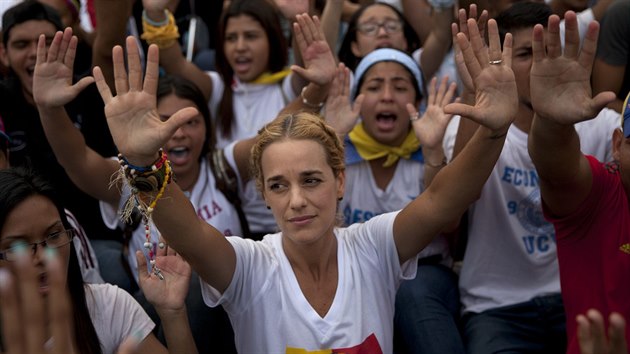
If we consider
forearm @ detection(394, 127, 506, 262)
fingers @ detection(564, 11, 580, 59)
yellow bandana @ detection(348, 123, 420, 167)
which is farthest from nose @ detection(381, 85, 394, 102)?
fingers @ detection(564, 11, 580, 59)

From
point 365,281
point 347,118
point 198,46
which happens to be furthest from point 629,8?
point 198,46

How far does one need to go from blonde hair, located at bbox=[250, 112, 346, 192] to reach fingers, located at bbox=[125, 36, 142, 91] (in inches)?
25.0

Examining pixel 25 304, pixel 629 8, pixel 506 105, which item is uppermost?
pixel 629 8

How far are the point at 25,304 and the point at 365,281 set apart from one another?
1.64 metres

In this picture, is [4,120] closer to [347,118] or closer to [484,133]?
[347,118]

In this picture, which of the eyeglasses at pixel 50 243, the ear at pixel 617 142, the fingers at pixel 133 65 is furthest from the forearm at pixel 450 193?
the eyeglasses at pixel 50 243

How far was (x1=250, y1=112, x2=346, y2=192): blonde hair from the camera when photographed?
288cm

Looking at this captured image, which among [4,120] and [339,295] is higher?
[4,120]

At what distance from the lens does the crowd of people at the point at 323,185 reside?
2.58 m

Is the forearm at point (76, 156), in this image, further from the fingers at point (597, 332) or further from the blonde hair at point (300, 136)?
the fingers at point (597, 332)

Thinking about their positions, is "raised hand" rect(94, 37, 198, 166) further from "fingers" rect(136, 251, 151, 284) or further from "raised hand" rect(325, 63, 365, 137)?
"raised hand" rect(325, 63, 365, 137)

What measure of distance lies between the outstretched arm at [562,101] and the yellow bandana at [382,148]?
1.05 metres

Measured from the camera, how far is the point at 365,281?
289 centimetres

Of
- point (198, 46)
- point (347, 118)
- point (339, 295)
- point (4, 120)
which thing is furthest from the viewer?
point (198, 46)
